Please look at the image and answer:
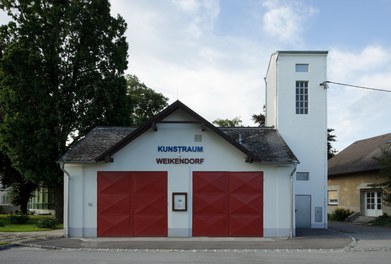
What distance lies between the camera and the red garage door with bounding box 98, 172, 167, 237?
22828mm

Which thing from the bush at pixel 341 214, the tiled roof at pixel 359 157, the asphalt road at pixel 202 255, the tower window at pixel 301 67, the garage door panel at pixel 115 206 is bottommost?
the bush at pixel 341 214

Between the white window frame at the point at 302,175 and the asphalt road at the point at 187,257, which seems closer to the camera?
the asphalt road at the point at 187,257

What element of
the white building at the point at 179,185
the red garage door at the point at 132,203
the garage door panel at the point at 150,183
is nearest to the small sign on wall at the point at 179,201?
the white building at the point at 179,185

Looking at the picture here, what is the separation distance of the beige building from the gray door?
7.80 meters

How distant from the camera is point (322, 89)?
27.4m

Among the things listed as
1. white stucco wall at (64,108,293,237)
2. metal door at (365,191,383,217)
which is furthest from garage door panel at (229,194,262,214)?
metal door at (365,191,383,217)

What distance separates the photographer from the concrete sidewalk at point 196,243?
19.1 metres

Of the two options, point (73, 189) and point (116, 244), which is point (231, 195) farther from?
point (73, 189)

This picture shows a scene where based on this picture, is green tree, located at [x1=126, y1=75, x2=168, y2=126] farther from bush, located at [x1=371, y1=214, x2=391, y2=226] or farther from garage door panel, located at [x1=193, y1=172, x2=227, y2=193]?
garage door panel, located at [x1=193, y1=172, x2=227, y2=193]

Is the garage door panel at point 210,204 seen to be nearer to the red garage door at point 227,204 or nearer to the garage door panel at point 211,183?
the red garage door at point 227,204

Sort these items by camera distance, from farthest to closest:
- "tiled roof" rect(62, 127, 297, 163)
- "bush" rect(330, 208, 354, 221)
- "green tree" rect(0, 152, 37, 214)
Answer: "bush" rect(330, 208, 354, 221)
"green tree" rect(0, 152, 37, 214)
"tiled roof" rect(62, 127, 297, 163)

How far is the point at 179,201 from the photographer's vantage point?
22.9 metres

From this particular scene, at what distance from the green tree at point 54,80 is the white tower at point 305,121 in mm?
10935

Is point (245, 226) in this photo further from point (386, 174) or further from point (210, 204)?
point (386, 174)
